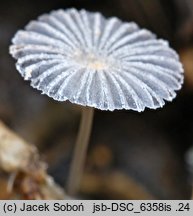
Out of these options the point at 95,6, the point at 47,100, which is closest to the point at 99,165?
the point at 47,100

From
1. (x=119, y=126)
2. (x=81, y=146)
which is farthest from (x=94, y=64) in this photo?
(x=119, y=126)

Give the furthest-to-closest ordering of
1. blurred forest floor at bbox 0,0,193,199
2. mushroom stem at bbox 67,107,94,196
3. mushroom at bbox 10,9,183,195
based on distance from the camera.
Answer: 1. blurred forest floor at bbox 0,0,193,199
2. mushroom stem at bbox 67,107,94,196
3. mushroom at bbox 10,9,183,195

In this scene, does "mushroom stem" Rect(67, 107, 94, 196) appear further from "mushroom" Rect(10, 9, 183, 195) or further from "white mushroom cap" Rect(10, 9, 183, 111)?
"white mushroom cap" Rect(10, 9, 183, 111)

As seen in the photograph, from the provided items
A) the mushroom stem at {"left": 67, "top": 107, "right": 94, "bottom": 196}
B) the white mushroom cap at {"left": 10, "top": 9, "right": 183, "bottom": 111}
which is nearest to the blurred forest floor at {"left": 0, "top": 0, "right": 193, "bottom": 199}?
the mushroom stem at {"left": 67, "top": 107, "right": 94, "bottom": 196}

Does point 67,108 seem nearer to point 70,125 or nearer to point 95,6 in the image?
point 70,125

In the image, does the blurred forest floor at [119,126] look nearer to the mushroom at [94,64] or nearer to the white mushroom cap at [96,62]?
the mushroom at [94,64]

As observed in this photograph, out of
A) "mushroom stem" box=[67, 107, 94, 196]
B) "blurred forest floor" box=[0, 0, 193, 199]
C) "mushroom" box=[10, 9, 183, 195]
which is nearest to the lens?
"mushroom" box=[10, 9, 183, 195]

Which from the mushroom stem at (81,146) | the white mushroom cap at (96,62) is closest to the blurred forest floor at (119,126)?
the mushroom stem at (81,146)
